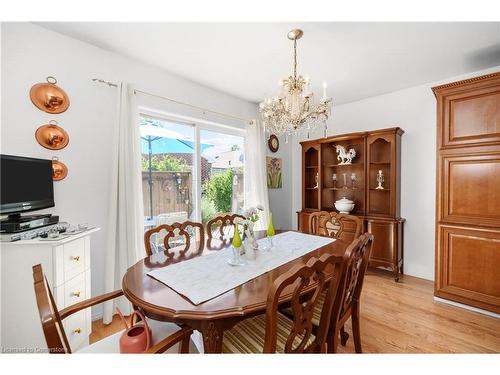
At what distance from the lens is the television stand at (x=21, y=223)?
53.9 inches

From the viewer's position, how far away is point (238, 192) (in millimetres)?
3496

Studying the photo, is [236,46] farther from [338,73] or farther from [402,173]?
[402,173]

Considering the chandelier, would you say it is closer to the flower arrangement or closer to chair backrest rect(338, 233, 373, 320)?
the flower arrangement

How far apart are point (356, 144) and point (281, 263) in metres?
2.72

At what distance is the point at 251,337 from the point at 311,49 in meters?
2.30

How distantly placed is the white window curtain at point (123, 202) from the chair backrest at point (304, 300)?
1.68 metres

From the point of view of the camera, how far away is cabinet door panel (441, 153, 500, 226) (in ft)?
6.47

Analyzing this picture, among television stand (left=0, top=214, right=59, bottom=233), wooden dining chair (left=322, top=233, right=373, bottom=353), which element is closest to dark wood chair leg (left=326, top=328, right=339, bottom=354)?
wooden dining chair (left=322, top=233, right=373, bottom=353)

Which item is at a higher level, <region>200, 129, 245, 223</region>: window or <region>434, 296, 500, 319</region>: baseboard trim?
<region>200, 129, 245, 223</region>: window

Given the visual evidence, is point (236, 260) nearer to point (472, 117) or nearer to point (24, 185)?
point (24, 185)

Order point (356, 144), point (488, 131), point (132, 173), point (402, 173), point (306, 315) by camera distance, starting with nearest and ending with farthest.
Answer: point (306, 315) → point (488, 131) → point (132, 173) → point (402, 173) → point (356, 144)

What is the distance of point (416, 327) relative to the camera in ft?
6.18

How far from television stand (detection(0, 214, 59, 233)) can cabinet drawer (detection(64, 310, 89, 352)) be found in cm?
65
